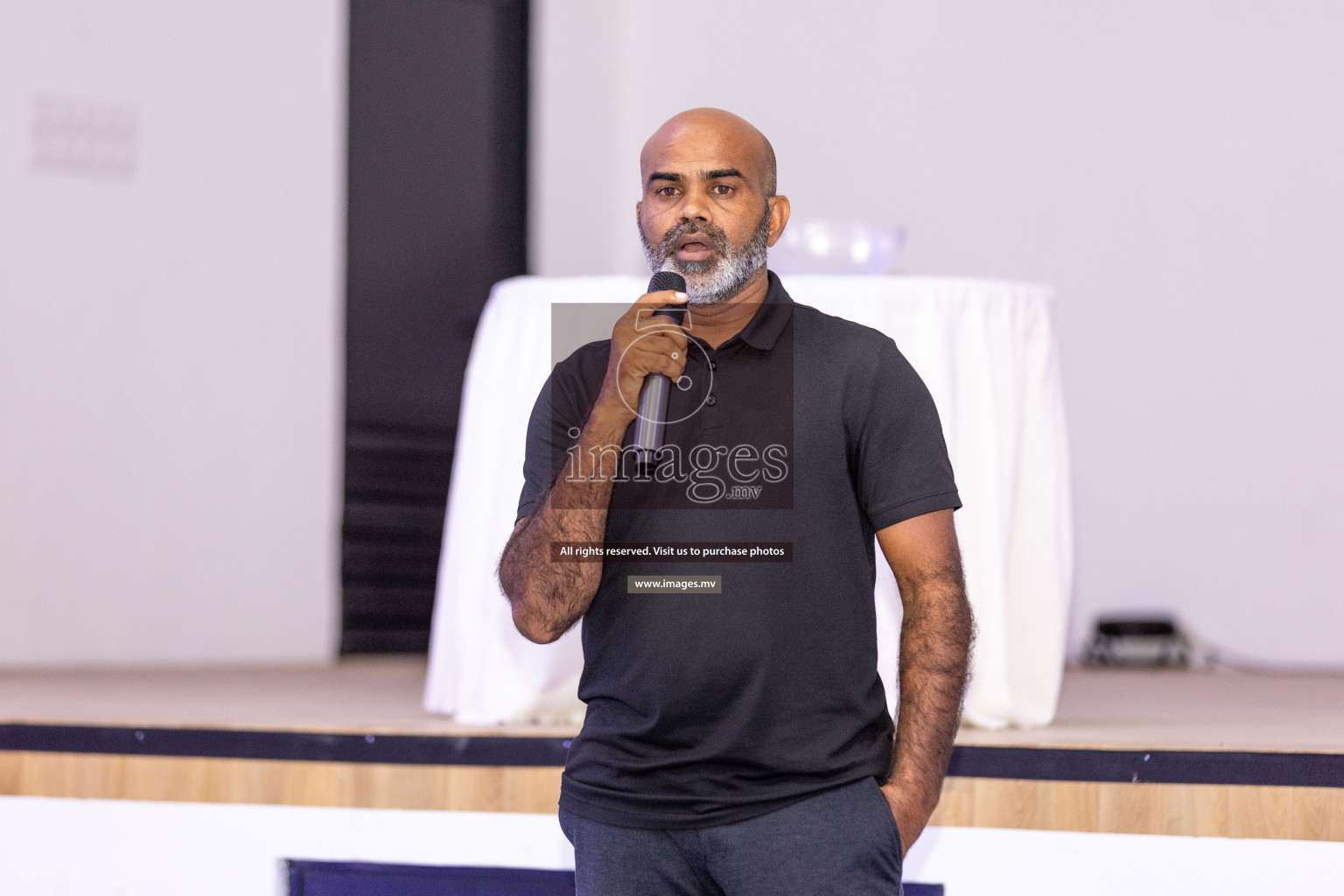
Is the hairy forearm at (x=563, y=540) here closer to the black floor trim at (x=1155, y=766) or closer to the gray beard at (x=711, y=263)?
the gray beard at (x=711, y=263)

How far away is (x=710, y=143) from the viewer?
3.30ft

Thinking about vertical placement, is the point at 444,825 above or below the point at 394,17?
below

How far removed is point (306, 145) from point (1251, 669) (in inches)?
120

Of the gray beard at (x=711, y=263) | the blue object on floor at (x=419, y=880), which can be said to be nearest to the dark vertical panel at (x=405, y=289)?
the blue object on floor at (x=419, y=880)

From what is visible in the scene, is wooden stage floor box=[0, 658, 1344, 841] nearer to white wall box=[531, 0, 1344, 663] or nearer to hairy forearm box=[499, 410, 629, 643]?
hairy forearm box=[499, 410, 629, 643]

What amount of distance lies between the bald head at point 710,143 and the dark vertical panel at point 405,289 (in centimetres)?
280

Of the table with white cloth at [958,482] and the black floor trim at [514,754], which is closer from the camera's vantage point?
the black floor trim at [514,754]

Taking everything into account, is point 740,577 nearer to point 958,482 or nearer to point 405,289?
point 958,482

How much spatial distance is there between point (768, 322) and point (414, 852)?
1097 millimetres

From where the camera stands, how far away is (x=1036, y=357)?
2.13 metres

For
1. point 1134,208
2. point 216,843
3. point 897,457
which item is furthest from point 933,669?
point 1134,208

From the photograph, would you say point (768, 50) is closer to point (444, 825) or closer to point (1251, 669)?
point (1251, 669)

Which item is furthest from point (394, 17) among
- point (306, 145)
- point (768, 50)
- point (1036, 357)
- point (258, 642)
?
point (1036, 357)

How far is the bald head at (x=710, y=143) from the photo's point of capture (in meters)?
1.01
